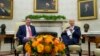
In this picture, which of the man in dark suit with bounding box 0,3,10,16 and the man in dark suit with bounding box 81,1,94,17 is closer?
the man in dark suit with bounding box 81,1,94,17

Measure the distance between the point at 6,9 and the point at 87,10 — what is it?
12.0 feet

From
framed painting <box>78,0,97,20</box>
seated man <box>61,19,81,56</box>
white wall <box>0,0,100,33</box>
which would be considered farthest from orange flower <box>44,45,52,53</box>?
white wall <box>0,0,100,33</box>

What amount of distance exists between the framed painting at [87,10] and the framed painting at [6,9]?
3153 millimetres

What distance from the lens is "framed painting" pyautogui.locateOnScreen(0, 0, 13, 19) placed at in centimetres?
1051

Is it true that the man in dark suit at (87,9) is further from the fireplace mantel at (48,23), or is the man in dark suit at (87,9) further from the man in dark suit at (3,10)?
the man in dark suit at (3,10)

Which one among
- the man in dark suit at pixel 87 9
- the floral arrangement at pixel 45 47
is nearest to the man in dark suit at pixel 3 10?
the man in dark suit at pixel 87 9

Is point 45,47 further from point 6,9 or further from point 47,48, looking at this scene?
point 6,9

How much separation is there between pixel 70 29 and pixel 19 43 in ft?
5.55

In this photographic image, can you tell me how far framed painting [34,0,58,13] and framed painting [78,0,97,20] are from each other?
3.66 feet

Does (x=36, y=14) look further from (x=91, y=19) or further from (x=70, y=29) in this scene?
(x=70, y=29)

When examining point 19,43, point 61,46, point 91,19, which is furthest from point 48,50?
point 91,19

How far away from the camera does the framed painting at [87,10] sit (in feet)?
33.4

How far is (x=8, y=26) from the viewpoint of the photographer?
10.7 meters

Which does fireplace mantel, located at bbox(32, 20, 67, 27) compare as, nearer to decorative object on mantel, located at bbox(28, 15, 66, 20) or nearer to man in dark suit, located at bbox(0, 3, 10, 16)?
decorative object on mantel, located at bbox(28, 15, 66, 20)
